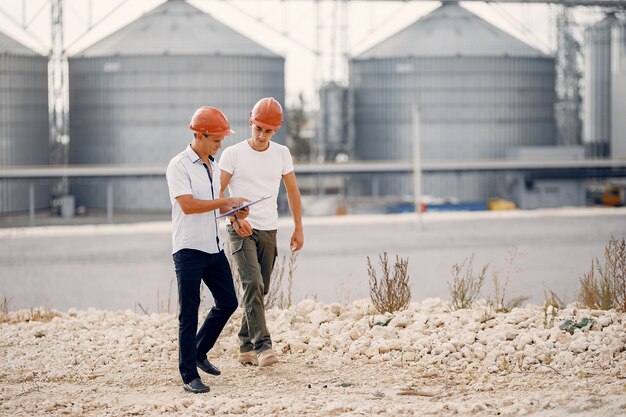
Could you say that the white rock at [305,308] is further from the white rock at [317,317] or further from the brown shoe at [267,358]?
the brown shoe at [267,358]

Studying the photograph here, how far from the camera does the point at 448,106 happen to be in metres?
51.0

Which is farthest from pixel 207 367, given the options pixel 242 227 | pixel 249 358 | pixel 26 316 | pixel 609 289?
pixel 609 289

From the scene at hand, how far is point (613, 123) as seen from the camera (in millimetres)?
57188

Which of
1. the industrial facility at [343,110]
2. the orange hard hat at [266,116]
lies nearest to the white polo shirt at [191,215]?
the orange hard hat at [266,116]

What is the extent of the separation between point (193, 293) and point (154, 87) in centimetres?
4117

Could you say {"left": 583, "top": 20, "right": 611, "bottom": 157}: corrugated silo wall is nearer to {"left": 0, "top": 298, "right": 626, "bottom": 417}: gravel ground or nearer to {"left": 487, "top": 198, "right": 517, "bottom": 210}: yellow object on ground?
{"left": 487, "top": 198, "right": 517, "bottom": 210}: yellow object on ground

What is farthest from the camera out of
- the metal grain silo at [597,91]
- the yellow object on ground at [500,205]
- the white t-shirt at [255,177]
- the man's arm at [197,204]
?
the metal grain silo at [597,91]

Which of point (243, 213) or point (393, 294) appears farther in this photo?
point (393, 294)

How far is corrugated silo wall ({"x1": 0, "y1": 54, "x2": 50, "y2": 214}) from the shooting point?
149ft

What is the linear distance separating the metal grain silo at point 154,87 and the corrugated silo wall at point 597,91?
1856cm

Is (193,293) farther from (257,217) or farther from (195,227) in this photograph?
(257,217)

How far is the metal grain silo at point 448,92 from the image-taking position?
166 ft

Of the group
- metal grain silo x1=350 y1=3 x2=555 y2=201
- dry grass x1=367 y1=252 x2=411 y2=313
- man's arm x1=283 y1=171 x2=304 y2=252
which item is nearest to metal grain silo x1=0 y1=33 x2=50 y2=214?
metal grain silo x1=350 y1=3 x2=555 y2=201

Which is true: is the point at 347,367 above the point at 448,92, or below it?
below
